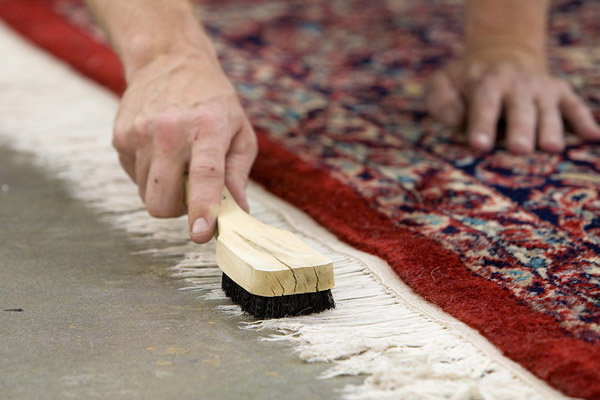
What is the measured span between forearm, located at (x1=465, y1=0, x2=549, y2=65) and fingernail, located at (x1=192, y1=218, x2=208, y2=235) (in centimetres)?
84

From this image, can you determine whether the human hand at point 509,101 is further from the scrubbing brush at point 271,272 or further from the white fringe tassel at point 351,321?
the scrubbing brush at point 271,272

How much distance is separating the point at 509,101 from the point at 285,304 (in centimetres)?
76

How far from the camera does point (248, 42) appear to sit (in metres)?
2.03

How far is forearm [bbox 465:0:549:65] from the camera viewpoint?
1482 millimetres

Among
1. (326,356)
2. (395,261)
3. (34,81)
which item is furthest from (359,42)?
(326,356)

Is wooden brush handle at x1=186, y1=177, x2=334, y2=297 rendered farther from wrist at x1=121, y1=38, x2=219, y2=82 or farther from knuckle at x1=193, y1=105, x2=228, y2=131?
wrist at x1=121, y1=38, x2=219, y2=82

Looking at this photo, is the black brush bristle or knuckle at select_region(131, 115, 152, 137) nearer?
the black brush bristle

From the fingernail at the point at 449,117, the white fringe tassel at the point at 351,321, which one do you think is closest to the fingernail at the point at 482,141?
the fingernail at the point at 449,117

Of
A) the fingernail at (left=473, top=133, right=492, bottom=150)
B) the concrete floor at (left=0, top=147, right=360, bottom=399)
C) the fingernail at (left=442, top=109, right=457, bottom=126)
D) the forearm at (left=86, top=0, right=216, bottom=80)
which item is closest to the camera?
the concrete floor at (left=0, top=147, right=360, bottom=399)

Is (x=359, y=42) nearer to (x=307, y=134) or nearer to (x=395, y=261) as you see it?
(x=307, y=134)

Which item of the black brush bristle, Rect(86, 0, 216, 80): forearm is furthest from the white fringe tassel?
Rect(86, 0, 216, 80): forearm

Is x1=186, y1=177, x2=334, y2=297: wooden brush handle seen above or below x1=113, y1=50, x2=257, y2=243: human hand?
below

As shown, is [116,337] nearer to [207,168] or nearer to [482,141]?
[207,168]

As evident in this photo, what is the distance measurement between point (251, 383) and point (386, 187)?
0.53 metres
